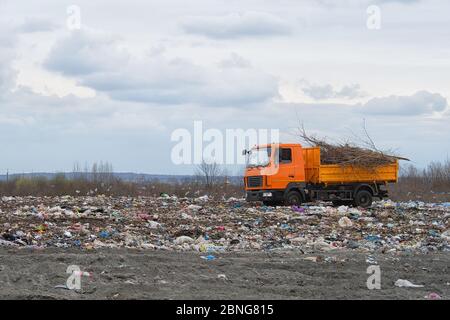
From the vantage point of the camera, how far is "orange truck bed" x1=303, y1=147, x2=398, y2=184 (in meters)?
24.0

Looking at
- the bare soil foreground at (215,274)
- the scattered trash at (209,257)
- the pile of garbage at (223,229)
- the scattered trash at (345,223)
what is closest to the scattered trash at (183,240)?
the pile of garbage at (223,229)

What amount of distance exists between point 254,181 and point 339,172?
2.88m

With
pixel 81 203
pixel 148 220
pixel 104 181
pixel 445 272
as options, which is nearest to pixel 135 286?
pixel 445 272

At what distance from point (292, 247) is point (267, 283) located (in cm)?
418

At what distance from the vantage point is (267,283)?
9.73m

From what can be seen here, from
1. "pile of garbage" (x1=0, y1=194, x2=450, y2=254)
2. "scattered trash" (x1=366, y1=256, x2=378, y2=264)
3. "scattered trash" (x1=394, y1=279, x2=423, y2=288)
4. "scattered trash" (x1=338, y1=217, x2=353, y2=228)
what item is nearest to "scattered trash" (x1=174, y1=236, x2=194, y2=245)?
"pile of garbage" (x1=0, y1=194, x2=450, y2=254)

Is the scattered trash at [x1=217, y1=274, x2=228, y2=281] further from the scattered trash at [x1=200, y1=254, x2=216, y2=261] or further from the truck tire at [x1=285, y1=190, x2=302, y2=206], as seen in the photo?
the truck tire at [x1=285, y1=190, x2=302, y2=206]

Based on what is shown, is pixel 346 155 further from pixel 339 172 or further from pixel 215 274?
pixel 215 274

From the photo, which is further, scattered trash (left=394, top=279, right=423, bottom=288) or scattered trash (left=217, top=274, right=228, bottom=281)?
scattered trash (left=217, top=274, right=228, bottom=281)

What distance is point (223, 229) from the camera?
16328 mm

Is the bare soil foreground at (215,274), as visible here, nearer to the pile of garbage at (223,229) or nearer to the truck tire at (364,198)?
the pile of garbage at (223,229)

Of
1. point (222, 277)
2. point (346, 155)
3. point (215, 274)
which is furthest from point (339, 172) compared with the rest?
point (222, 277)

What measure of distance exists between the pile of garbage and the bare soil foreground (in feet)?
3.06
